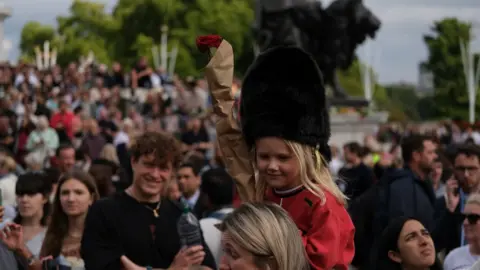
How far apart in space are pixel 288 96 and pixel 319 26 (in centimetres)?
1942

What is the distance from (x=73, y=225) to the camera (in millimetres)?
7262

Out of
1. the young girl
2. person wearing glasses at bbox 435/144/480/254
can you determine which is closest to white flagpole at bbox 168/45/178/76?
person wearing glasses at bbox 435/144/480/254

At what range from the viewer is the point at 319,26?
80.1ft

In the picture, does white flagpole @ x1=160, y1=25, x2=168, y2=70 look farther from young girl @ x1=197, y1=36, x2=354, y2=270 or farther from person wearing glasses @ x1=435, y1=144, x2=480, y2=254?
young girl @ x1=197, y1=36, x2=354, y2=270

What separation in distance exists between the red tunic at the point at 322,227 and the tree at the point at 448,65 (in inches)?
2864

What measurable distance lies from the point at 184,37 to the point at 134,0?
32.5ft

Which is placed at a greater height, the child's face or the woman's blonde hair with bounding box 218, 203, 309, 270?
the child's face

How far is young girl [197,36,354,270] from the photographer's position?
4.93 metres

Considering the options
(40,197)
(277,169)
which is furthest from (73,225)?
(277,169)

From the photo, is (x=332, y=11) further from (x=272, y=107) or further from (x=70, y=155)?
(x=272, y=107)

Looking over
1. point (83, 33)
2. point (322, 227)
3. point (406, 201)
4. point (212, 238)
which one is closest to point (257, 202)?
point (322, 227)

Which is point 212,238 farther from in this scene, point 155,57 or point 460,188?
point 155,57

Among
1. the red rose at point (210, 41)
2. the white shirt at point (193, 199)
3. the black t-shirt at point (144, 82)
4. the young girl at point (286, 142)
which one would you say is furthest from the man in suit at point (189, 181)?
the black t-shirt at point (144, 82)

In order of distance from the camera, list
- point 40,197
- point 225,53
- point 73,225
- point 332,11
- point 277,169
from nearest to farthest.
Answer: point 277,169 → point 225,53 → point 73,225 → point 40,197 → point 332,11
